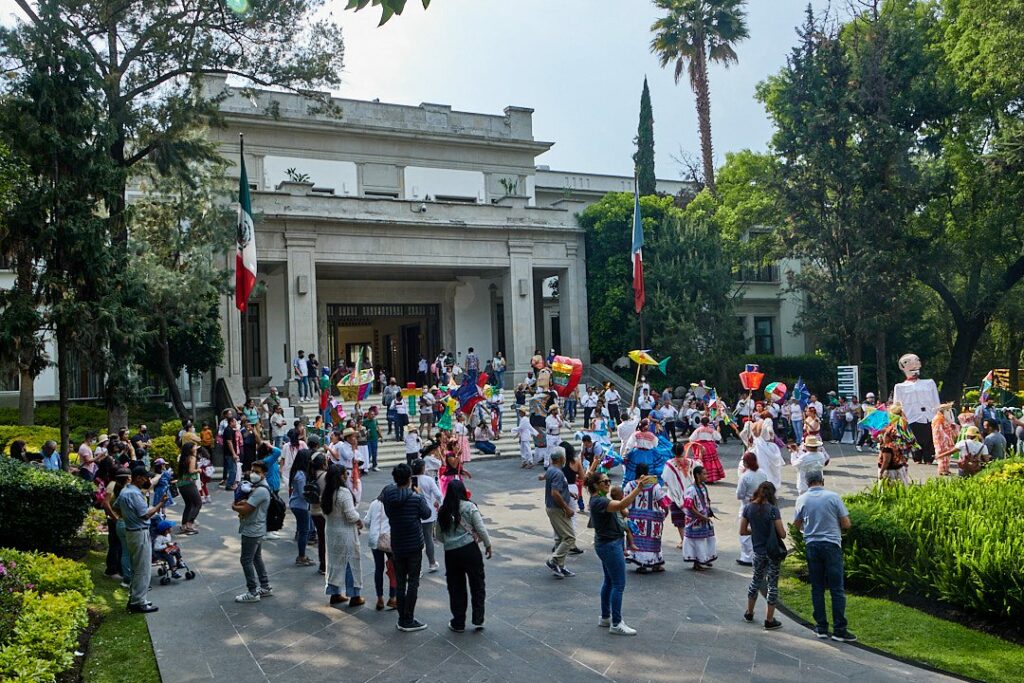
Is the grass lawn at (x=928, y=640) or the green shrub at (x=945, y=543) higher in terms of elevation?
the green shrub at (x=945, y=543)

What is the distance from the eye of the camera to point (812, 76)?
31.2 m

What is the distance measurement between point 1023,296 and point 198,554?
33.8 m

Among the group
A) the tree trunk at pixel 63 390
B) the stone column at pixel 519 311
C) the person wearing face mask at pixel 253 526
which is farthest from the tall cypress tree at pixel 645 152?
the person wearing face mask at pixel 253 526

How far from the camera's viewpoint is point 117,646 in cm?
859

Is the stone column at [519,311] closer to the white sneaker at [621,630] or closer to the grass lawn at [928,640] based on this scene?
the grass lawn at [928,640]

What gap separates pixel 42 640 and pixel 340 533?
3.26 meters

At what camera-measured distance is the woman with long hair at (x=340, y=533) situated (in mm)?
9742

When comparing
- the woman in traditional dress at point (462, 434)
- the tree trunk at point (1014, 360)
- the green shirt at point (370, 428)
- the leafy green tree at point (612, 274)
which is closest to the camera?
the woman in traditional dress at point (462, 434)

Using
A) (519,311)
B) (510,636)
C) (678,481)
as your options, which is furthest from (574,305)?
(510,636)

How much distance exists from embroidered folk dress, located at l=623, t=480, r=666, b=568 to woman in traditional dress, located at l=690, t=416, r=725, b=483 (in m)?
5.15

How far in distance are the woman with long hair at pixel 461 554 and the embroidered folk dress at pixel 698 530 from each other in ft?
11.4

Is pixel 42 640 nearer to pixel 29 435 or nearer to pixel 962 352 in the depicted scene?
pixel 29 435

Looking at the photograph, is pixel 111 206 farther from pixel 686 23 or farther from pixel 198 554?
pixel 686 23

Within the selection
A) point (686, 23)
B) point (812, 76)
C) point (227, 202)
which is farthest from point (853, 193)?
point (227, 202)
